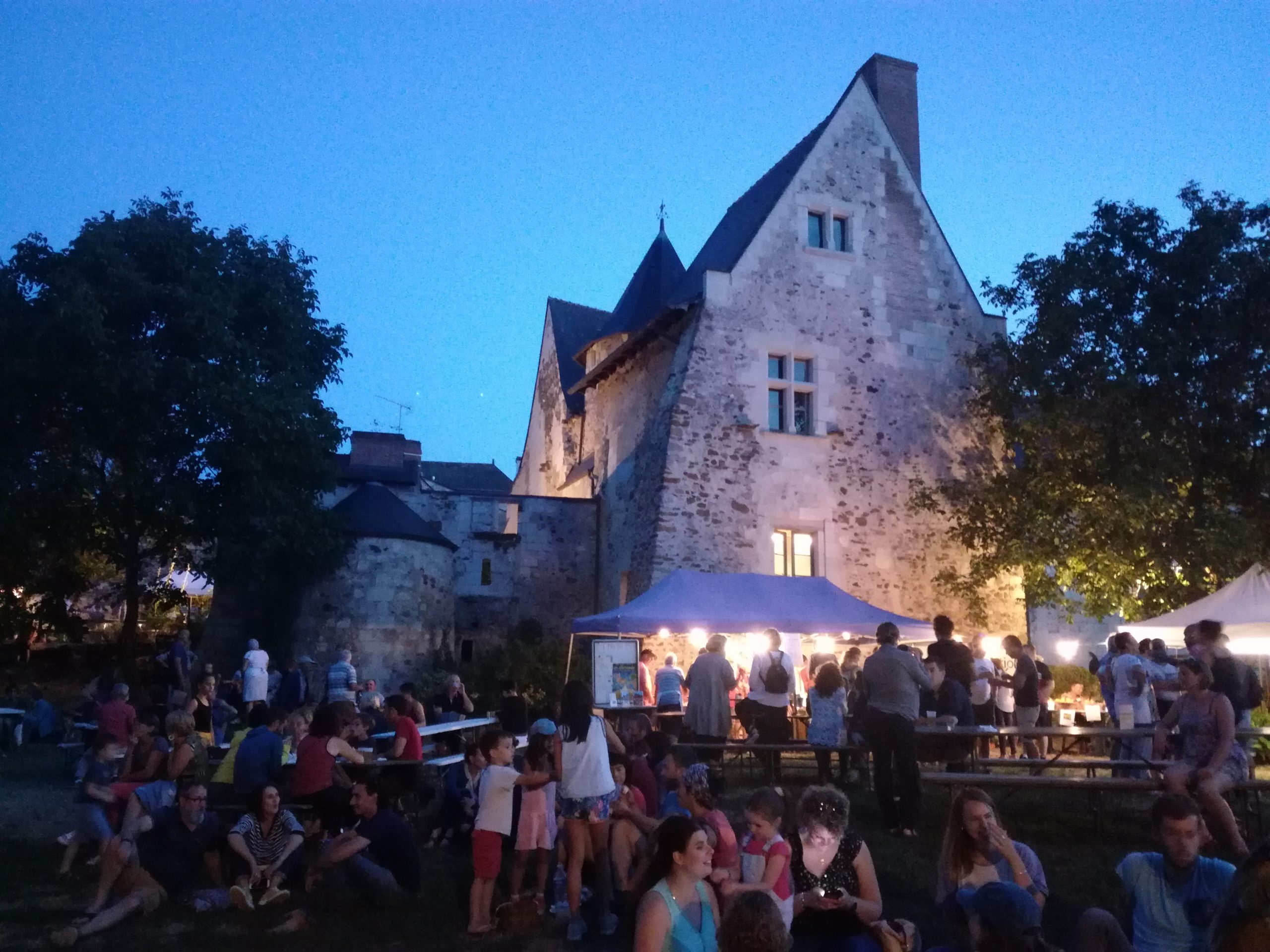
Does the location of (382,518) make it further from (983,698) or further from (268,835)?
(268,835)

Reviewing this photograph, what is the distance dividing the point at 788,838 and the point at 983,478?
15909 mm

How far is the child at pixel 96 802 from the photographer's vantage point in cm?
776

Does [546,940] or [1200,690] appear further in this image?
[1200,690]

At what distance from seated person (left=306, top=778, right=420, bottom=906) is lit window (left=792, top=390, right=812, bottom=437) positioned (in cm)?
1294

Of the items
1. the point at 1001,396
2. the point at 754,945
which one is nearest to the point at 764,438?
the point at 1001,396

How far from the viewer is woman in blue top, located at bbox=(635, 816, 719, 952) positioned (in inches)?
143

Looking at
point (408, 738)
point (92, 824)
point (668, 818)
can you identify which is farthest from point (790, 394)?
point (668, 818)

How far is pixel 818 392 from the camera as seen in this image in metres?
18.9

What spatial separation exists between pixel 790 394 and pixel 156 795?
13585mm

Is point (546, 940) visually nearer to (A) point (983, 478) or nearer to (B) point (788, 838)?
(B) point (788, 838)

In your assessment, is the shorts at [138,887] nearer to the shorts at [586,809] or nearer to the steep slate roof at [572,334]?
the shorts at [586,809]

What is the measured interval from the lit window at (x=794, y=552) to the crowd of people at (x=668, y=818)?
6319 mm

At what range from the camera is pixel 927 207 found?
66.8 feet

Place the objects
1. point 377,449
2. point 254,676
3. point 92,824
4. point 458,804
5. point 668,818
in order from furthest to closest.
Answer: point 377,449 < point 254,676 < point 458,804 < point 92,824 < point 668,818
